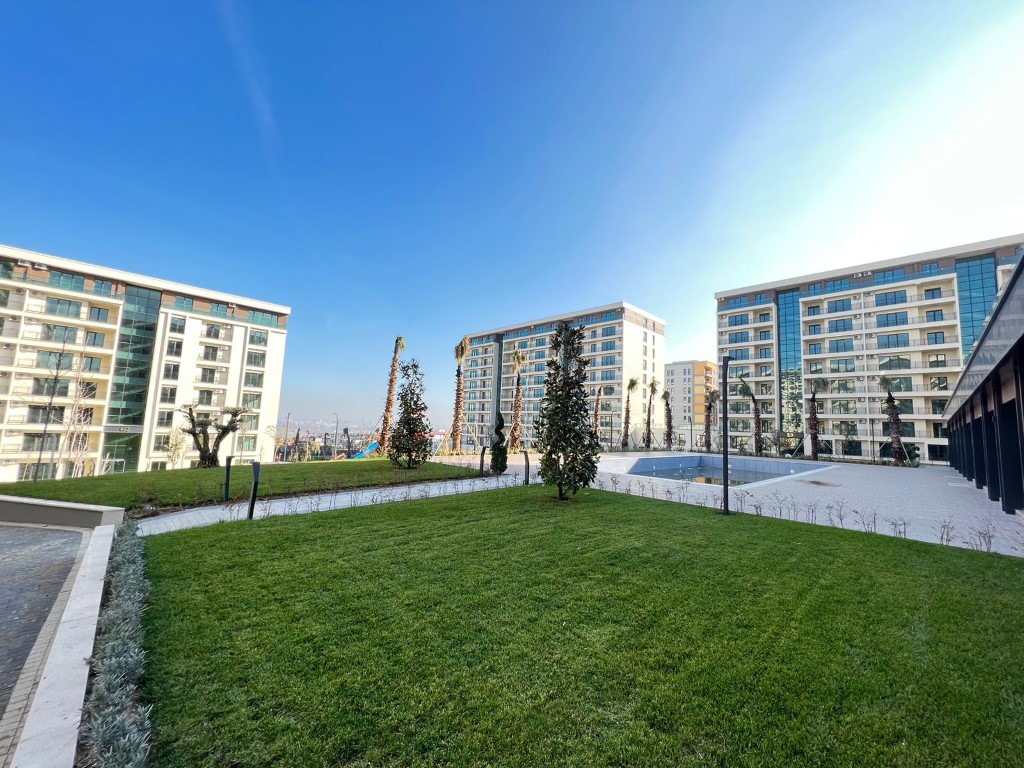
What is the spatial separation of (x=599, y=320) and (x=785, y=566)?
2192 inches

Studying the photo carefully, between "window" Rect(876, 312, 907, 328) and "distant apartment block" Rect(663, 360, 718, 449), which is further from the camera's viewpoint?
"distant apartment block" Rect(663, 360, 718, 449)

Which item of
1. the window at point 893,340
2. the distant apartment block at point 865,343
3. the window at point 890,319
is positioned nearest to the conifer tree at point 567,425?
the distant apartment block at point 865,343

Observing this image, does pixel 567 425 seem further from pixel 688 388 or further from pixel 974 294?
pixel 688 388

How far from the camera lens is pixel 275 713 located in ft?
9.04

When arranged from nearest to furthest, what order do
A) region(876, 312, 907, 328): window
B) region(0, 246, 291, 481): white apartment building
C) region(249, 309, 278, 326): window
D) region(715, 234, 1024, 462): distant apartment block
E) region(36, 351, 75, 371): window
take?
region(0, 246, 291, 481): white apartment building → region(36, 351, 75, 371): window → region(715, 234, 1024, 462): distant apartment block → region(876, 312, 907, 328): window → region(249, 309, 278, 326): window

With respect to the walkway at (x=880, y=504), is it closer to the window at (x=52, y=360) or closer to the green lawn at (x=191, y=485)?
the green lawn at (x=191, y=485)

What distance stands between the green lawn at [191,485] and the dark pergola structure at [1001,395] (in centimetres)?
1409

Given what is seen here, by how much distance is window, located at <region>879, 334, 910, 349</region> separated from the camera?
3703cm

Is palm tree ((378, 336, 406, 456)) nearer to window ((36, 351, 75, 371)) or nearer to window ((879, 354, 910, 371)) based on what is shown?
window ((36, 351, 75, 371))

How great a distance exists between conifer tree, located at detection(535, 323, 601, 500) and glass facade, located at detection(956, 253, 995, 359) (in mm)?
42140

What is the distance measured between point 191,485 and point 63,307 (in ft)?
114

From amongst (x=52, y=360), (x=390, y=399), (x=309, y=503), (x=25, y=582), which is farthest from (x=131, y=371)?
(x=25, y=582)

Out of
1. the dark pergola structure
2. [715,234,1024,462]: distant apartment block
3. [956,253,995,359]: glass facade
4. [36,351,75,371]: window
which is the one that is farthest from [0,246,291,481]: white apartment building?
[956,253,995,359]: glass facade

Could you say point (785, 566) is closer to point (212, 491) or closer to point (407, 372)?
point (212, 491)
